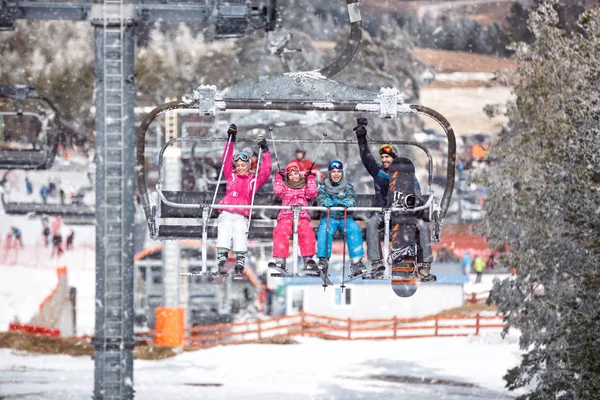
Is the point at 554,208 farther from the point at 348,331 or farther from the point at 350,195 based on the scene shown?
the point at 348,331

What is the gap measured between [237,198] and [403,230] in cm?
140

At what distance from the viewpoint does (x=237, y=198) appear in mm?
9664

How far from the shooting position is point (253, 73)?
49.6m

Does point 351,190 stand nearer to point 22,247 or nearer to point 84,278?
point 84,278

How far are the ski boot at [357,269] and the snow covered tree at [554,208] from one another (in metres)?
4.37

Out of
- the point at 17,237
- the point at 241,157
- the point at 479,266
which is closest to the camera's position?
the point at 241,157

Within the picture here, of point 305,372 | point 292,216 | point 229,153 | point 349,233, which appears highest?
point 229,153

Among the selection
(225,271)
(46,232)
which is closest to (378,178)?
(225,271)

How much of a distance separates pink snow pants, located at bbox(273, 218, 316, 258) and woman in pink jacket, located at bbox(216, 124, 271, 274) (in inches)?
9.9

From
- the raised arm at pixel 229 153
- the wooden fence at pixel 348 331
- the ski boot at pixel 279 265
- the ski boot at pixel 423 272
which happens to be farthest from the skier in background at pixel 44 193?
the ski boot at pixel 423 272

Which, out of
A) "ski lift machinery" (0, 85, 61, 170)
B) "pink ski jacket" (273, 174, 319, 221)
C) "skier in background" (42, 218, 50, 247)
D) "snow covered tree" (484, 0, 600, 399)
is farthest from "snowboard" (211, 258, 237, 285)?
"skier in background" (42, 218, 50, 247)

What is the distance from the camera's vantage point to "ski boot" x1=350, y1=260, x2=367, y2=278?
9.06 metres

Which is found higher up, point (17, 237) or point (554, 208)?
point (554, 208)

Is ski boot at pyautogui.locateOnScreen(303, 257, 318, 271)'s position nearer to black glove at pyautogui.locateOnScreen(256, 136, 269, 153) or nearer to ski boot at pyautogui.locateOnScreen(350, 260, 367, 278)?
ski boot at pyautogui.locateOnScreen(350, 260, 367, 278)
